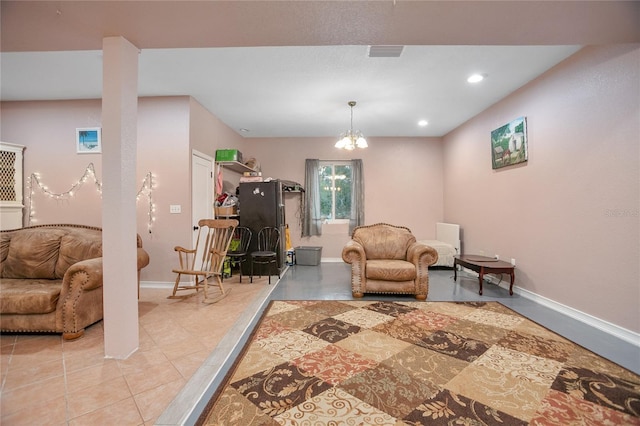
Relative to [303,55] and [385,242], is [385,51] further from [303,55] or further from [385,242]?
[385,242]

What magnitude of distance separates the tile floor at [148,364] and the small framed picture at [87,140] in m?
2.54

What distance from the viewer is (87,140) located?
12.9 feet

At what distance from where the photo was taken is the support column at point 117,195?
194cm

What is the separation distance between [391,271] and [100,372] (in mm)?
3015

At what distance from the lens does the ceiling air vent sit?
8.70 feet

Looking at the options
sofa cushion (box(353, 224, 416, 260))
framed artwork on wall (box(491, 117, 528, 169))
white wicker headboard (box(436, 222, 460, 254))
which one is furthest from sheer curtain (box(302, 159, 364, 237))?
framed artwork on wall (box(491, 117, 528, 169))

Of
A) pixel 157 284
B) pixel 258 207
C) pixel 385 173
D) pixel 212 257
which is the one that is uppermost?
pixel 385 173

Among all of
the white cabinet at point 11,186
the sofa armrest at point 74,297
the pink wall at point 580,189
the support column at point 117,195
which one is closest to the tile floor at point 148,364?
the sofa armrest at point 74,297

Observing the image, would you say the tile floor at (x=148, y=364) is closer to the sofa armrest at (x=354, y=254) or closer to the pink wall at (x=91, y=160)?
the sofa armrest at (x=354, y=254)

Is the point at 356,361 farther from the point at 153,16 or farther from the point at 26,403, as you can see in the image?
the point at 153,16

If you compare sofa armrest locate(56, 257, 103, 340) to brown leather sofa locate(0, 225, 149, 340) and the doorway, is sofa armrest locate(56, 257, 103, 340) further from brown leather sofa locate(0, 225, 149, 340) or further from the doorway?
the doorway

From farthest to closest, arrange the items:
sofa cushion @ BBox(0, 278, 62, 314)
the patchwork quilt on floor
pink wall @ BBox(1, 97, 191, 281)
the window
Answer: the window, pink wall @ BBox(1, 97, 191, 281), sofa cushion @ BBox(0, 278, 62, 314), the patchwork quilt on floor

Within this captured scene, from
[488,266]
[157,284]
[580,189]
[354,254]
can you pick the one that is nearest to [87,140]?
[157,284]

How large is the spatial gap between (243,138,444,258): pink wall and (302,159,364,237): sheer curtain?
0.16m
